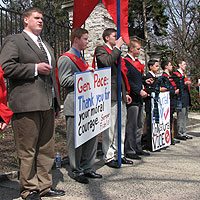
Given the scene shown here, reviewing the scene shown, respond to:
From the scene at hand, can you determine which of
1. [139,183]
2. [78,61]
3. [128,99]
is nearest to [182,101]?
[128,99]

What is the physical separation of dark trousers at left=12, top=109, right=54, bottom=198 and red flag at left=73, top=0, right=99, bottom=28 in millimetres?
1808

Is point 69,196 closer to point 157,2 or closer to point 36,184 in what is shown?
point 36,184

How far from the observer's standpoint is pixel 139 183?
14.7ft

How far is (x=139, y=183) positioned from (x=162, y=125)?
8.50 ft

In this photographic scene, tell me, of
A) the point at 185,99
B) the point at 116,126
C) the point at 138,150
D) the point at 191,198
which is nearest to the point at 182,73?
the point at 185,99

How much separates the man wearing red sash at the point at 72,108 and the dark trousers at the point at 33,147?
58 centimetres

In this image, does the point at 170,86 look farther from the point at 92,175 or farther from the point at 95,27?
the point at 95,27

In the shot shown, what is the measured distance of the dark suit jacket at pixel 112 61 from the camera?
4.89m

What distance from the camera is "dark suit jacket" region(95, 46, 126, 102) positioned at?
193 inches

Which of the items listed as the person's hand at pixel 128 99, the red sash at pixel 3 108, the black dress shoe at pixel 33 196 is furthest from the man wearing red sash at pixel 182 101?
the red sash at pixel 3 108

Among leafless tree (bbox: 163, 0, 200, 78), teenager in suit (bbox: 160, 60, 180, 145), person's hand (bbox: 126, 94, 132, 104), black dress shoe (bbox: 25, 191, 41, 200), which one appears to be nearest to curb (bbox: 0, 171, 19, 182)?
black dress shoe (bbox: 25, 191, 41, 200)

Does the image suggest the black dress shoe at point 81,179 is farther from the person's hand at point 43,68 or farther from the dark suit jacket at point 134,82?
the dark suit jacket at point 134,82

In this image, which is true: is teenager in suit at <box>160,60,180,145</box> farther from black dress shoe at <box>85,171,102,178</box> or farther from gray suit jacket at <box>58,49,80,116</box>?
gray suit jacket at <box>58,49,80,116</box>

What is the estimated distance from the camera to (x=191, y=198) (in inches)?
154
